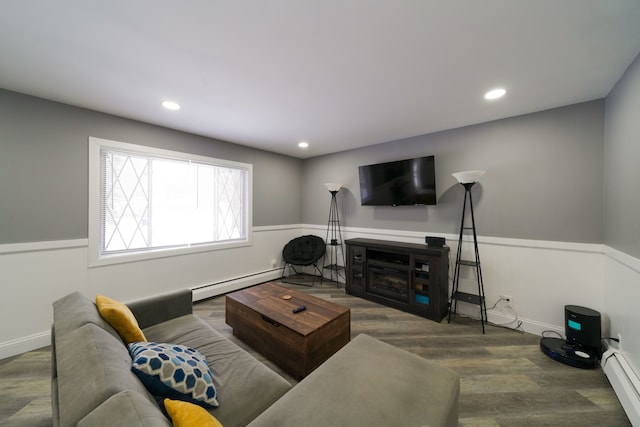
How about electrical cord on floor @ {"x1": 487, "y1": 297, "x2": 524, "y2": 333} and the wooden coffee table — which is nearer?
the wooden coffee table

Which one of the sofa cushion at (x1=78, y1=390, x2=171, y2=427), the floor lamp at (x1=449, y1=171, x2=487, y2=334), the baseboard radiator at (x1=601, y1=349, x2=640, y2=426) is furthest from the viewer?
the floor lamp at (x1=449, y1=171, x2=487, y2=334)

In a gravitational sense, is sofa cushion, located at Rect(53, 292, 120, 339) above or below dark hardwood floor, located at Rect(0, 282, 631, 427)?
above

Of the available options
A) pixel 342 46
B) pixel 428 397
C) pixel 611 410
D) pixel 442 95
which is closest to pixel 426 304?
pixel 611 410

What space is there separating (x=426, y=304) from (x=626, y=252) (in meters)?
1.68

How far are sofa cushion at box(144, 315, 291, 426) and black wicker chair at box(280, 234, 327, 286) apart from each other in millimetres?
2358

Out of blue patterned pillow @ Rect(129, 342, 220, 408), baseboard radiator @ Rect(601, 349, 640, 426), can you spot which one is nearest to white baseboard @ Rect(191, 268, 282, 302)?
blue patterned pillow @ Rect(129, 342, 220, 408)

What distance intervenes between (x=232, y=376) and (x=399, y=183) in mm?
2959

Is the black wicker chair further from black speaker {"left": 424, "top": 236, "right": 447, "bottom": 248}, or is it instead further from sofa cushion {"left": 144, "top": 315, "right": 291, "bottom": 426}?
sofa cushion {"left": 144, "top": 315, "right": 291, "bottom": 426}

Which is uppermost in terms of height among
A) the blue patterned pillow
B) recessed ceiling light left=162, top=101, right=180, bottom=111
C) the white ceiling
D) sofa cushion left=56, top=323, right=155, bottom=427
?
recessed ceiling light left=162, top=101, right=180, bottom=111

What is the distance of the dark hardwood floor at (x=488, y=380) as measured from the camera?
146 cm

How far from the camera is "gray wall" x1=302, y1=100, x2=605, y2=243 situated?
2203 millimetres

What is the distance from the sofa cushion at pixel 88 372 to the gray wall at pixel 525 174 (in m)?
3.25

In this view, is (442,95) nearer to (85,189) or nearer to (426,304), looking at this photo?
(426,304)

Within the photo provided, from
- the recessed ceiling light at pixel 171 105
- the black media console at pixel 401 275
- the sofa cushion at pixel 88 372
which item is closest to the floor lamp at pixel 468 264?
the black media console at pixel 401 275
